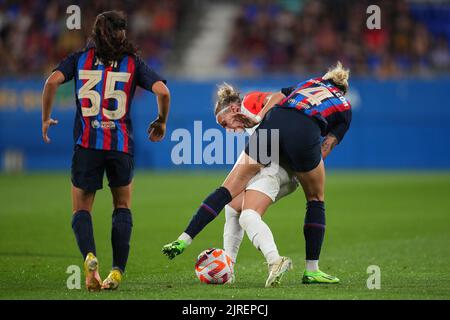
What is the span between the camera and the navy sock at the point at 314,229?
7570 mm

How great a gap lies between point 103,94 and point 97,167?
579mm

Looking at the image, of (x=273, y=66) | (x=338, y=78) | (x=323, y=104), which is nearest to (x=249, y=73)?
(x=273, y=66)

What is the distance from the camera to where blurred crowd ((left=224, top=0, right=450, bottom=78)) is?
26.3 metres

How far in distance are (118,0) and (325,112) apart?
830 inches

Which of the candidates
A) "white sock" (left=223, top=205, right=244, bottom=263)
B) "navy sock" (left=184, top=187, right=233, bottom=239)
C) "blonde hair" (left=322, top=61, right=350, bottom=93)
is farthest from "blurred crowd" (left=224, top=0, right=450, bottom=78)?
"navy sock" (left=184, top=187, right=233, bottom=239)

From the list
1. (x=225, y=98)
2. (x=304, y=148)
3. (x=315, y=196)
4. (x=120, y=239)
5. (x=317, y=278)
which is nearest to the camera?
(x=120, y=239)

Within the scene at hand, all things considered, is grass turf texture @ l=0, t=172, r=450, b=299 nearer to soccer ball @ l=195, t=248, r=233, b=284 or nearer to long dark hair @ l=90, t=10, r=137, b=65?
soccer ball @ l=195, t=248, r=233, b=284

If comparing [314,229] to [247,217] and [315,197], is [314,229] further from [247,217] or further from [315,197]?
[247,217]

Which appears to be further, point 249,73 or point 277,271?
point 249,73

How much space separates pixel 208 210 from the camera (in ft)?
24.1

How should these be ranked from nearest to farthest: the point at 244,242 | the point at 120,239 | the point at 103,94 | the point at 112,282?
the point at 112,282 < the point at 103,94 < the point at 120,239 < the point at 244,242

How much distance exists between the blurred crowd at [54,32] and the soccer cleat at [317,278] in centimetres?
1963

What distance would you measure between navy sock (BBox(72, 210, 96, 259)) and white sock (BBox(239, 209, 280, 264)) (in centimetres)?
130

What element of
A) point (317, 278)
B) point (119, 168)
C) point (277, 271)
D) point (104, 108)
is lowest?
point (317, 278)
